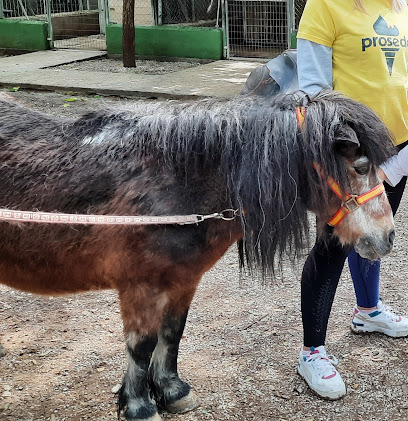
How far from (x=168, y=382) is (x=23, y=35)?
12308 mm

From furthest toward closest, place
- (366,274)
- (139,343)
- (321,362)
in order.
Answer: (366,274) < (321,362) < (139,343)

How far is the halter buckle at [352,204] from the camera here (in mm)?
2422

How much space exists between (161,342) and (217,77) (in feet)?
26.9

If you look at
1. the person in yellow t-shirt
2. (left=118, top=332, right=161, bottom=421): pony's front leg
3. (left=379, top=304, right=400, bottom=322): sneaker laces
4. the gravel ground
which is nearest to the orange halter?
the person in yellow t-shirt

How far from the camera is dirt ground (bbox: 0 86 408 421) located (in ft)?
9.77

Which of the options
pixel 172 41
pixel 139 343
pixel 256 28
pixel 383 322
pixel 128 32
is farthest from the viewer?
pixel 172 41

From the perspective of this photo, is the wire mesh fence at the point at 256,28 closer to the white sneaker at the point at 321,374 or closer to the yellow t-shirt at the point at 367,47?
the yellow t-shirt at the point at 367,47

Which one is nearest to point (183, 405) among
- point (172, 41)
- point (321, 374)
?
point (321, 374)

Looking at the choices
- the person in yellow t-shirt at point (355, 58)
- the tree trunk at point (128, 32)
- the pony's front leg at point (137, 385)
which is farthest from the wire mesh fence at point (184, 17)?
the pony's front leg at point (137, 385)

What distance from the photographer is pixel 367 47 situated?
108 inches

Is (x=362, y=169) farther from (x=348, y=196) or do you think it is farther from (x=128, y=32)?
(x=128, y=32)

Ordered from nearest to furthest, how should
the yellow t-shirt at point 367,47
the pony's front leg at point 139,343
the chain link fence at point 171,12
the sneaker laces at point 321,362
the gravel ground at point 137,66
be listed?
the pony's front leg at point 139,343, the yellow t-shirt at point 367,47, the sneaker laces at point 321,362, the gravel ground at point 137,66, the chain link fence at point 171,12

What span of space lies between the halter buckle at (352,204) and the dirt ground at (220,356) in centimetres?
47

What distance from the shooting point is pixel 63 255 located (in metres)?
2.55
